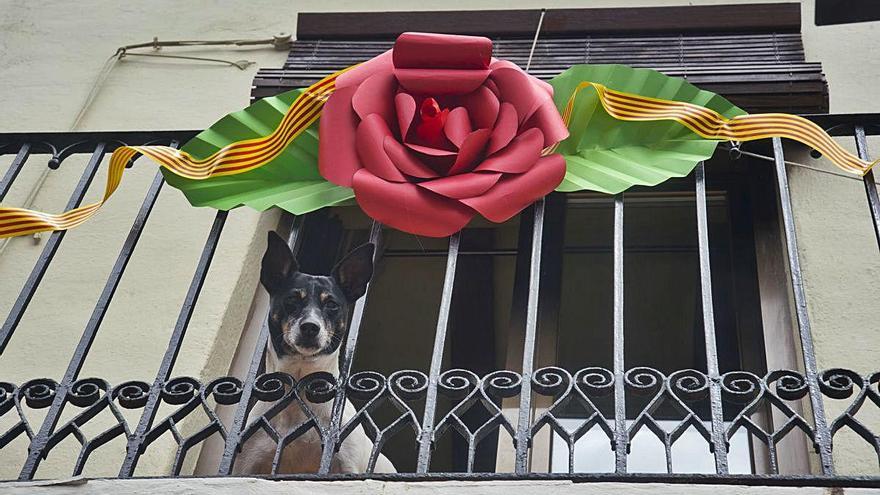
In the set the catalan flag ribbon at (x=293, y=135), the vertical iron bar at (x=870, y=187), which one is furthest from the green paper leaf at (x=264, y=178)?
the vertical iron bar at (x=870, y=187)

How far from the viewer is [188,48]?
18.7 ft

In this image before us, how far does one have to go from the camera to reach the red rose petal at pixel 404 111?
3.73m

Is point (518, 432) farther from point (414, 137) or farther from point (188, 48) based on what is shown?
point (188, 48)

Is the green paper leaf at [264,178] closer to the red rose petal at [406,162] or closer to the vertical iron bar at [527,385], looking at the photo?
the red rose petal at [406,162]

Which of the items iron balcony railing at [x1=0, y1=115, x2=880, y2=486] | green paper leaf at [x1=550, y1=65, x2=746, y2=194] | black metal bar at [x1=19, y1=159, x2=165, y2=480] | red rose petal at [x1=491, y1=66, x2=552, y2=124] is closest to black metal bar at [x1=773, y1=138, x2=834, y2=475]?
iron balcony railing at [x1=0, y1=115, x2=880, y2=486]

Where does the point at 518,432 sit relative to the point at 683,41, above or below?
below

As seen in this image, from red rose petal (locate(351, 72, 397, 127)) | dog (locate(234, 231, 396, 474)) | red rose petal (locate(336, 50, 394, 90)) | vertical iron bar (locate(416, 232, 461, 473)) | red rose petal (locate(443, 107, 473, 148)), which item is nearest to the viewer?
vertical iron bar (locate(416, 232, 461, 473))

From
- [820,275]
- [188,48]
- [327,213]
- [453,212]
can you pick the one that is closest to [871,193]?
[820,275]

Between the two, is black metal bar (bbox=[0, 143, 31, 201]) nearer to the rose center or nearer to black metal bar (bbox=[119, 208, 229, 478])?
black metal bar (bbox=[119, 208, 229, 478])

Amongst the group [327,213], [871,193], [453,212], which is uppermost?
[327,213]

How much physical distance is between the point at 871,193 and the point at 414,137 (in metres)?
1.35

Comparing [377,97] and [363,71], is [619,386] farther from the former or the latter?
[363,71]

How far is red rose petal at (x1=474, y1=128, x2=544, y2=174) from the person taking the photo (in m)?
3.68

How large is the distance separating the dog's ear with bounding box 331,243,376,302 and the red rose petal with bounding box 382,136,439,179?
0.81 ft
